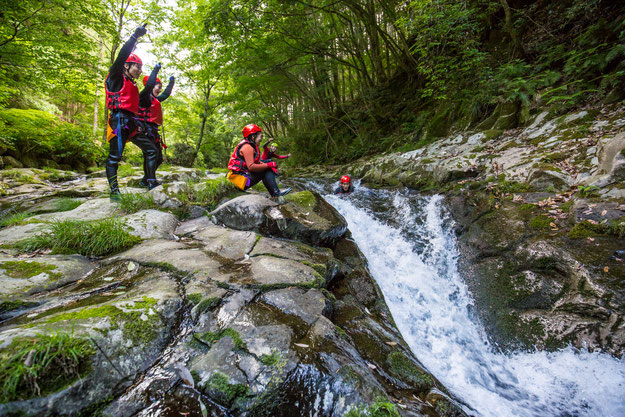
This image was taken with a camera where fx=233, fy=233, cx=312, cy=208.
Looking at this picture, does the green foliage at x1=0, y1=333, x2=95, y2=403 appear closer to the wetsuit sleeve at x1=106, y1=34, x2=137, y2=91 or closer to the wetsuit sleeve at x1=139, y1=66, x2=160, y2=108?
the wetsuit sleeve at x1=106, y1=34, x2=137, y2=91

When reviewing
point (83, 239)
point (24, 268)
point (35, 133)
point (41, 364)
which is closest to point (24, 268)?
point (24, 268)

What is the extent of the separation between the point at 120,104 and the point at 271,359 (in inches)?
209

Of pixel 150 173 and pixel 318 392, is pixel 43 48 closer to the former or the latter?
pixel 150 173

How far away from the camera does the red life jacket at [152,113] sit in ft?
16.2

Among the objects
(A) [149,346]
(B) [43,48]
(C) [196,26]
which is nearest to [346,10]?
(C) [196,26]

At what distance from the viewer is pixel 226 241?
12.1 feet

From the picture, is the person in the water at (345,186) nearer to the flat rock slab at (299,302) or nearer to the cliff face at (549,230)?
the cliff face at (549,230)

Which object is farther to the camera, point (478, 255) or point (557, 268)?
point (478, 255)

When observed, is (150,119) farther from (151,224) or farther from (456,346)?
(456,346)

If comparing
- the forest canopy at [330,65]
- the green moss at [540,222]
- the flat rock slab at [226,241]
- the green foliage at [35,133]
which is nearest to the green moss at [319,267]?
the flat rock slab at [226,241]

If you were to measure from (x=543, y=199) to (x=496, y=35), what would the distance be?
8.23m

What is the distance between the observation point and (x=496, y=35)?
29.0 feet

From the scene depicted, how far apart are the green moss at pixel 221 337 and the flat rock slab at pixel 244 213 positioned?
2492mm

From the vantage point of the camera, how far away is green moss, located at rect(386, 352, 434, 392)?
93.3 inches
